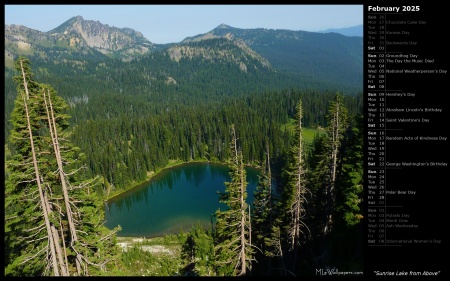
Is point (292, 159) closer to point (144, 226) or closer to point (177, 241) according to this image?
point (177, 241)

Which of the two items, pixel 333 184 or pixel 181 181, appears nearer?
pixel 333 184

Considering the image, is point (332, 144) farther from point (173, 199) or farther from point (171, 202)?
point (173, 199)

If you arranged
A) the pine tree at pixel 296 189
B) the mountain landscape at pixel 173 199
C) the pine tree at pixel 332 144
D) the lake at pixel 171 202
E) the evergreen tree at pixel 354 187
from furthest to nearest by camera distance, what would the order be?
the lake at pixel 171 202, the pine tree at pixel 332 144, the pine tree at pixel 296 189, the evergreen tree at pixel 354 187, the mountain landscape at pixel 173 199

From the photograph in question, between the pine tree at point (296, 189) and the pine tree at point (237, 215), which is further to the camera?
the pine tree at point (296, 189)

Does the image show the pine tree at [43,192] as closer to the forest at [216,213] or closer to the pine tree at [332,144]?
the forest at [216,213]

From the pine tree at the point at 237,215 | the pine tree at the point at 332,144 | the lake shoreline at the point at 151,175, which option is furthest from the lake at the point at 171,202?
the pine tree at the point at 237,215

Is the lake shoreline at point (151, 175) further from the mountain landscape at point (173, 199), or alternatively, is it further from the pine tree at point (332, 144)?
the pine tree at point (332, 144)

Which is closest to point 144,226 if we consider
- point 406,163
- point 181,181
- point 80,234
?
point 181,181

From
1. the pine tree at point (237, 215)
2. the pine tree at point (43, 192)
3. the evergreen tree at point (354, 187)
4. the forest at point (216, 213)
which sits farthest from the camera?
the evergreen tree at point (354, 187)

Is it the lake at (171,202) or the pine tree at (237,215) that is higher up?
the pine tree at (237,215)
